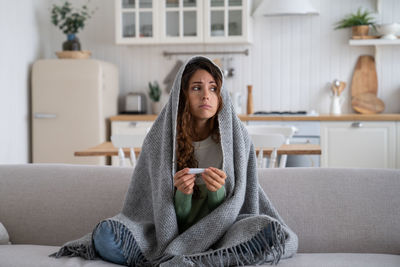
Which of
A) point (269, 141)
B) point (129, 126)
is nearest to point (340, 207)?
point (269, 141)

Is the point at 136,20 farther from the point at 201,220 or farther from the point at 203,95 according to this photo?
the point at 201,220

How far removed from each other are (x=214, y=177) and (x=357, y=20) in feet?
11.6

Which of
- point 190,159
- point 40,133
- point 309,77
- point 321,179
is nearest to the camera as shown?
point 190,159

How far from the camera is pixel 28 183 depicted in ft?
7.65

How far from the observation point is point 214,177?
1.86 meters

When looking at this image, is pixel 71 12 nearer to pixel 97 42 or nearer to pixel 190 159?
pixel 97 42

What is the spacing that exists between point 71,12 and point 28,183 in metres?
3.43

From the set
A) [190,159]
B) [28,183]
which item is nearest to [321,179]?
[190,159]

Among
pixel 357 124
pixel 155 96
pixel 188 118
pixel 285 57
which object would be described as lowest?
pixel 357 124

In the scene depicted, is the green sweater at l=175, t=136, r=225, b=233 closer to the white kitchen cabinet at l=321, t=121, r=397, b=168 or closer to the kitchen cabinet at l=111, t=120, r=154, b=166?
the white kitchen cabinet at l=321, t=121, r=397, b=168

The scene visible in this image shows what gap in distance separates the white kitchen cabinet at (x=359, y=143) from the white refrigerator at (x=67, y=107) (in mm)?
1901

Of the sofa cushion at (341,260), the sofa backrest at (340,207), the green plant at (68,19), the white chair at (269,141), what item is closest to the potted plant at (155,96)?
the green plant at (68,19)

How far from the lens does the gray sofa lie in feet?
6.90

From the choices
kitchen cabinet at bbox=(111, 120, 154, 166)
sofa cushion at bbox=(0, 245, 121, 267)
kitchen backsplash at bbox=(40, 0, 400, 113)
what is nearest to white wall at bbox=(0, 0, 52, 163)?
kitchen backsplash at bbox=(40, 0, 400, 113)
